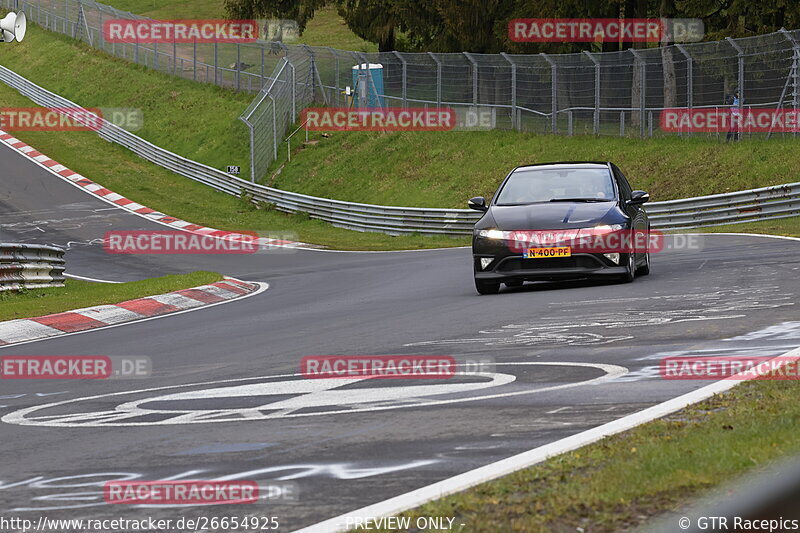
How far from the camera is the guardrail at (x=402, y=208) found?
2572 centimetres

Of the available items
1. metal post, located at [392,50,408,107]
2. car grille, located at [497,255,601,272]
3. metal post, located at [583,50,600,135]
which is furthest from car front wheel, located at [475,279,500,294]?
metal post, located at [392,50,408,107]

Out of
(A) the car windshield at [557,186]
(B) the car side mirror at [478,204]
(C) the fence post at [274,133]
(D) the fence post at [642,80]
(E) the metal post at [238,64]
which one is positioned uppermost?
(E) the metal post at [238,64]

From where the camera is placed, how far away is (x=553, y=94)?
118 ft

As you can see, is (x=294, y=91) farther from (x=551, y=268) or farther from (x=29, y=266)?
(x=551, y=268)

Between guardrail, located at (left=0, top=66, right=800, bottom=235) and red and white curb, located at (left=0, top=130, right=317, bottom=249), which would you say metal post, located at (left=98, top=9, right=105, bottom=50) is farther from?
red and white curb, located at (left=0, top=130, right=317, bottom=249)

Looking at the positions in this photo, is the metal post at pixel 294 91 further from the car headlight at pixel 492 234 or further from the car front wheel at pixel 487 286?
the car headlight at pixel 492 234

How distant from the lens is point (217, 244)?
2991cm

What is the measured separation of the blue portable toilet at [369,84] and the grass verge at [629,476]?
3791 centimetres

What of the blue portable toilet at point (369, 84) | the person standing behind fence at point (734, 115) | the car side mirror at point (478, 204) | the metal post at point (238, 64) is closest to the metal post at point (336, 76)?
the blue portable toilet at point (369, 84)

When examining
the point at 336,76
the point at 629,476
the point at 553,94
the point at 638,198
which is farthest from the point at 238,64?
the point at 629,476

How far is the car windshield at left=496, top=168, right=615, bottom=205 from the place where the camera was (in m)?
14.2

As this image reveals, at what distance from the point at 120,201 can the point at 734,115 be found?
65.1ft

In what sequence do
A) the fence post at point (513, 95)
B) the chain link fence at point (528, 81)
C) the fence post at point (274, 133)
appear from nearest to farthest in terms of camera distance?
1. the chain link fence at point (528, 81)
2. the fence post at point (513, 95)
3. the fence post at point (274, 133)

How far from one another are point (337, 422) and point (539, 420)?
1.10 meters
